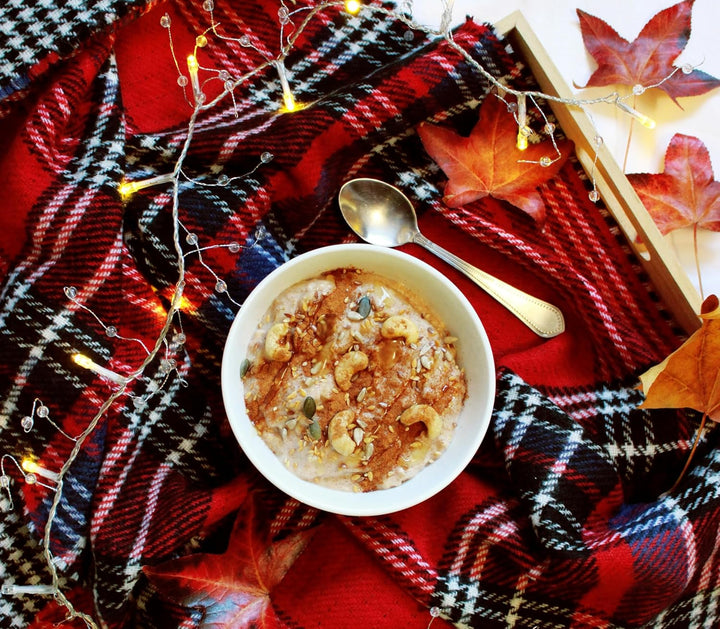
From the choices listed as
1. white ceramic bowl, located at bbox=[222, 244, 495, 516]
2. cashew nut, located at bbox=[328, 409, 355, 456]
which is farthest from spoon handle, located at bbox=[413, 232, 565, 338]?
cashew nut, located at bbox=[328, 409, 355, 456]

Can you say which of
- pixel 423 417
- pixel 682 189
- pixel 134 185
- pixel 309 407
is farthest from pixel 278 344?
pixel 682 189

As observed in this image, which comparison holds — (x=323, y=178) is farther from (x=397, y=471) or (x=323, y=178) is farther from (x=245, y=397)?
(x=397, y=471)

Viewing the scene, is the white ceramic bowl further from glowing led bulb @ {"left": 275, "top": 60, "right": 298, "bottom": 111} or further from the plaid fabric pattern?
the plaid fabric pattern

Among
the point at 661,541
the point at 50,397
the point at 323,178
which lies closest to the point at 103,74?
the point at 323,178

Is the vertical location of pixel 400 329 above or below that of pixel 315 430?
above

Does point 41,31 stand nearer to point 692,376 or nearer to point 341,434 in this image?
point 341,434

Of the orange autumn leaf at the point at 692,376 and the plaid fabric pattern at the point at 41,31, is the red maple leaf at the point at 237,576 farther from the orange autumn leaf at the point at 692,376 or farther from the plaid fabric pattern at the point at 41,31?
the plaid fabric pattern at the point at 41,31
